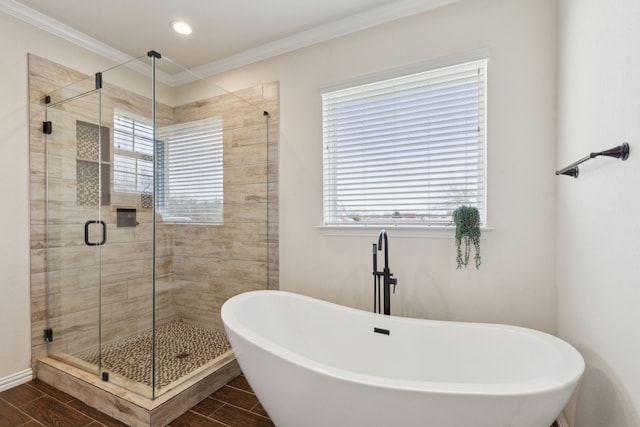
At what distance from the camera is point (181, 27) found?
235cm

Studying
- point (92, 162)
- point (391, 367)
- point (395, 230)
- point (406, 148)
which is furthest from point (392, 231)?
point (92, 162)

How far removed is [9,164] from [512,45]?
3451 millimetres

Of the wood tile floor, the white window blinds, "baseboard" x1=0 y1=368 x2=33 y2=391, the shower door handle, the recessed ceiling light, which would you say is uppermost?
the recessed ceiling light

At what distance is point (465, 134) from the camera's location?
1.97 meters

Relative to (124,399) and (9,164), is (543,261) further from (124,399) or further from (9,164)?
(9,164)

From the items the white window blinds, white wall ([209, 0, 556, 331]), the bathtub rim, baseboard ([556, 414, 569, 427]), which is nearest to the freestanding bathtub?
the bathtub rim

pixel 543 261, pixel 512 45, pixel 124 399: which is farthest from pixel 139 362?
pixel 512 45

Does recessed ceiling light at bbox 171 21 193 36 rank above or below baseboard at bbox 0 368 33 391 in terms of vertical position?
above

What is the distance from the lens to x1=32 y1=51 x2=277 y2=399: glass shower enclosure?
219cm

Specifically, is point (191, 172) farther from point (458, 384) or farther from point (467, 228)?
point (458, 384)

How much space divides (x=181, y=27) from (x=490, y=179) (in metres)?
2.55

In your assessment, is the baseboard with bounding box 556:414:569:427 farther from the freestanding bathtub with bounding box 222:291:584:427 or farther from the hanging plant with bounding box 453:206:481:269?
the hanging plant with bounding box 453:206:481:269

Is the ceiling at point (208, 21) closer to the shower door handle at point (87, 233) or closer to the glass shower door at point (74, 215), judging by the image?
the glass shower door at point (74, 215)

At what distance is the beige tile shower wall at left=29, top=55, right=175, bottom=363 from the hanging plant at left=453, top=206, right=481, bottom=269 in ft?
6.86
